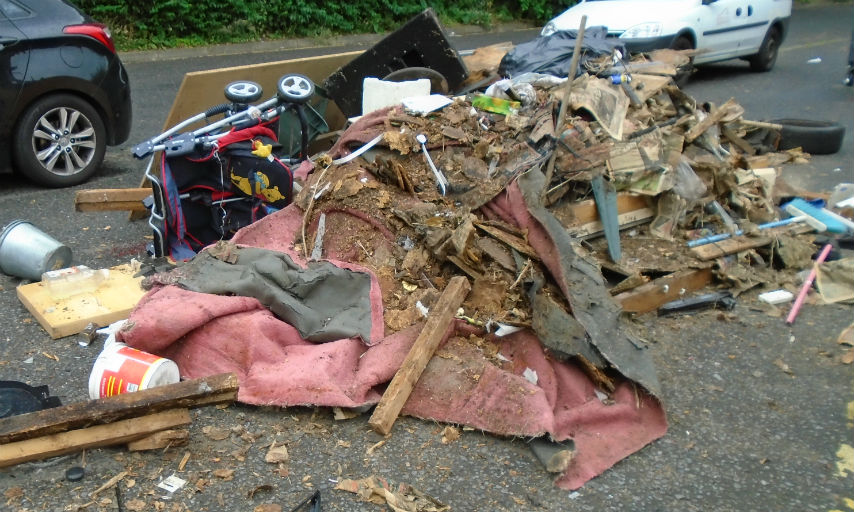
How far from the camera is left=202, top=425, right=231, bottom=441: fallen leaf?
353 cm

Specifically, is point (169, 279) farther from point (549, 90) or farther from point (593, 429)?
point (549, 90)

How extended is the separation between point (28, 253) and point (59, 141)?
204 centimetres

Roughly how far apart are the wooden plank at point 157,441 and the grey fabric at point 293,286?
94cm

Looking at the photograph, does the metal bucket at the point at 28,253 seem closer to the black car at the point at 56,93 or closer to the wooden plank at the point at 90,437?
the black car at the point at 56,93

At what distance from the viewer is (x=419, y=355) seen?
3828 millimetres

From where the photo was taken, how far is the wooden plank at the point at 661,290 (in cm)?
482

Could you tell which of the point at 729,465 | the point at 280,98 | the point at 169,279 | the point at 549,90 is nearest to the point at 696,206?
the point at 549,90

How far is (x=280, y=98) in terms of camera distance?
17.7 feet

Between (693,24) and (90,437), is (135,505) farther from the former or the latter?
(693,24)

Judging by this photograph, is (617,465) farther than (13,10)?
No

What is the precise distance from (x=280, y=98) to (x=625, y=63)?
11.7ft

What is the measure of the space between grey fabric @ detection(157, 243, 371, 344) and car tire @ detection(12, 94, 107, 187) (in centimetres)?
285

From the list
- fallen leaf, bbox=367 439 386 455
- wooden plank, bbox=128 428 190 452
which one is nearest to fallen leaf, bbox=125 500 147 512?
wooden plank, bbox=128 428 190 452

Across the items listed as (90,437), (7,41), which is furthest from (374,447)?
(7,41)
